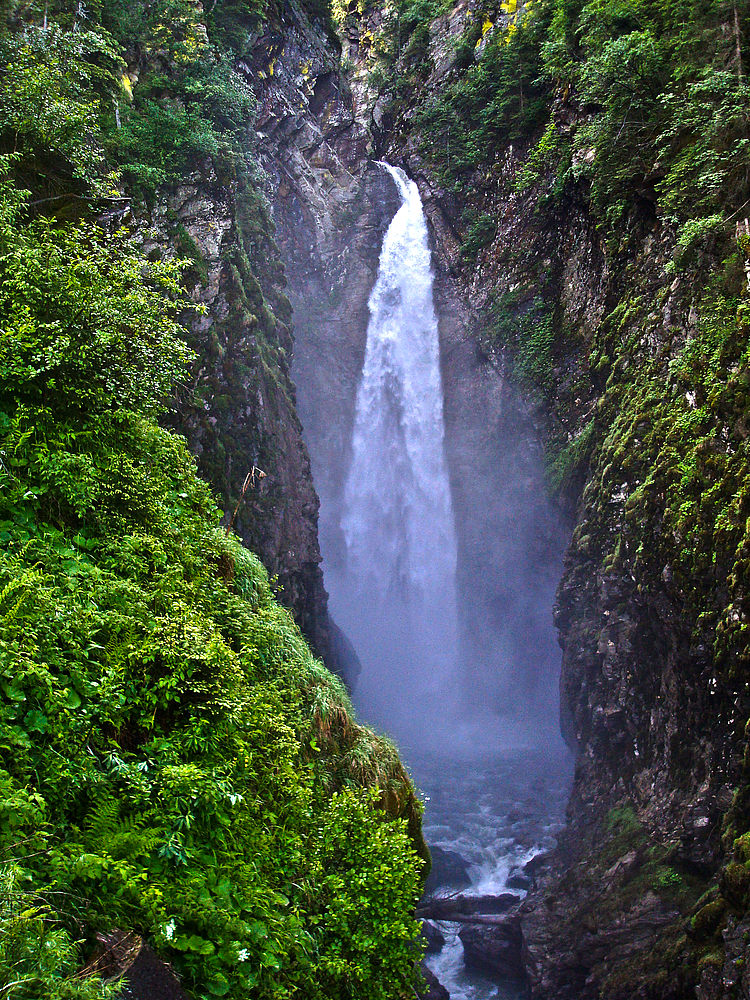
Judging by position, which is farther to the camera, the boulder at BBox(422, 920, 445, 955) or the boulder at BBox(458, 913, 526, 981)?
the boulder at BBox(422, 920, 445, 955)

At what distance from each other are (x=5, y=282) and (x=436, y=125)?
2692 centimetres

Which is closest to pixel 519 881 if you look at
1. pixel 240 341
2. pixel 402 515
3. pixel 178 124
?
pixel 240 341

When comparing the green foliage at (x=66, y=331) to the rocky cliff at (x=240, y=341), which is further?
the rocky cliff at (x=240, y=341)

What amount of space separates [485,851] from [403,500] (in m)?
16.1

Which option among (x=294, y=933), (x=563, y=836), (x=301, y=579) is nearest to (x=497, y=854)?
(x=563, y=836)

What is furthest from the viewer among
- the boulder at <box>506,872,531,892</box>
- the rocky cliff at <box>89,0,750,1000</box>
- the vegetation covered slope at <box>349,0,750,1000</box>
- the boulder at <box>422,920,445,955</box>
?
the boulder at <box>506,872,531,892</box>

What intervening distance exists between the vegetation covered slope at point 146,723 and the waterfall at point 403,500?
2231cm

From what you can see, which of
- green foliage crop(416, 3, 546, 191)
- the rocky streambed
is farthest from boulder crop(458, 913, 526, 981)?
green foliage crop(416, 3, 546, 191)

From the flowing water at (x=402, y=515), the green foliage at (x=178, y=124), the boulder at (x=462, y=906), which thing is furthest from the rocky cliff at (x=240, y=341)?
the boulder at (x=462, y=906)

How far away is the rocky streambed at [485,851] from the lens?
13086mm

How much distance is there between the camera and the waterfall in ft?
95.6

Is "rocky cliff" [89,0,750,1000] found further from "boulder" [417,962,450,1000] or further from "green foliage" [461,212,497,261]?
"boulder" [417,962,450,1000]

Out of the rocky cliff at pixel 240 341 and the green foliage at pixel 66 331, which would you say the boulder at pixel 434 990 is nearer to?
the rocky cliff at pixel 240 341

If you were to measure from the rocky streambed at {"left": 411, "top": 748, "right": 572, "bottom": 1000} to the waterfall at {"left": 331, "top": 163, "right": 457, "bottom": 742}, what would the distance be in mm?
6897
